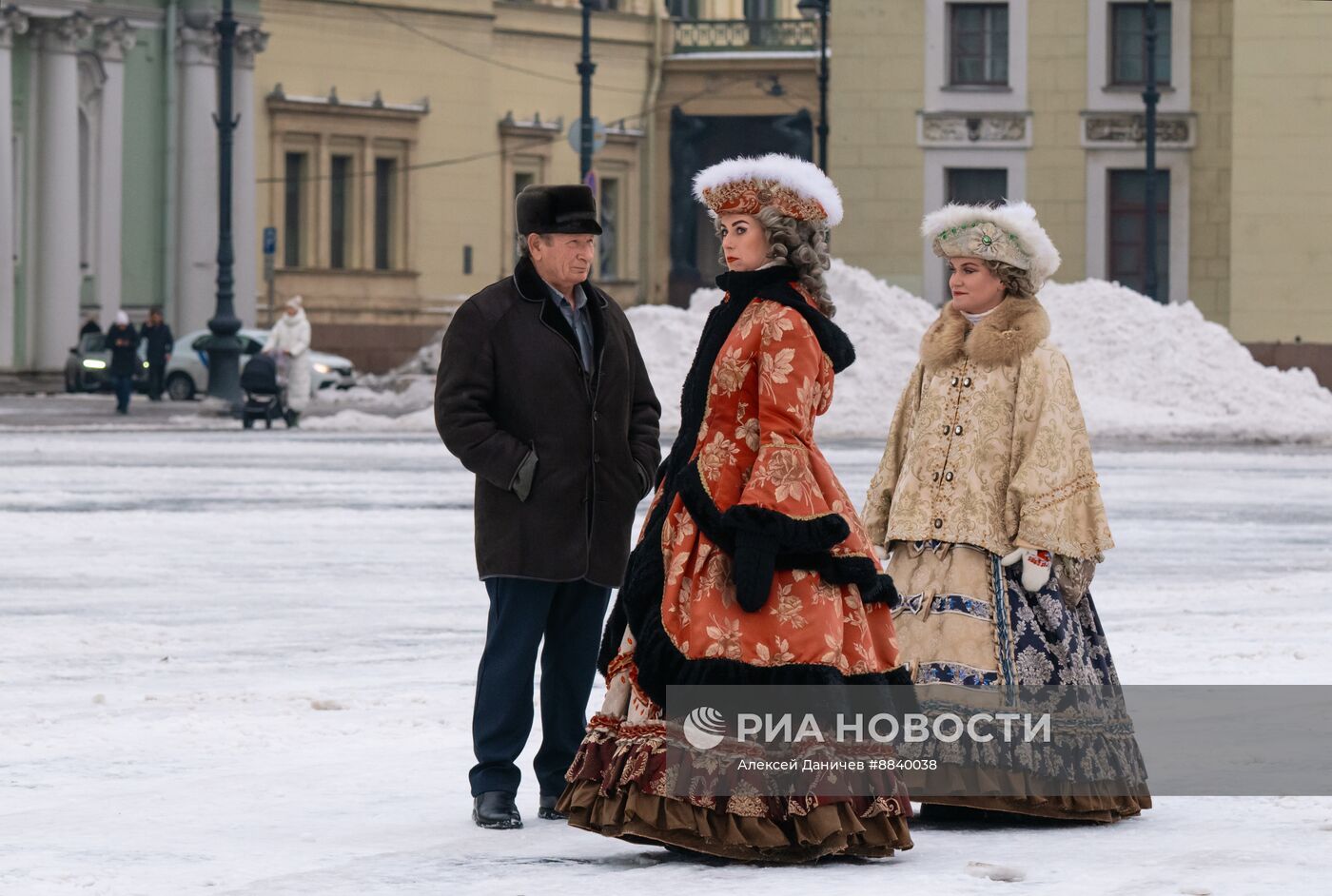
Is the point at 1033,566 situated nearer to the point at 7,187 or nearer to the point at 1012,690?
the point at 1012,690

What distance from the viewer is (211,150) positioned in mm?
49656

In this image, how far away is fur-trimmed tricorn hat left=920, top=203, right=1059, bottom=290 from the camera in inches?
314

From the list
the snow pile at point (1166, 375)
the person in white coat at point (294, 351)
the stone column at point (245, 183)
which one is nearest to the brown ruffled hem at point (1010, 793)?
the person in white coat at point (294, 351)

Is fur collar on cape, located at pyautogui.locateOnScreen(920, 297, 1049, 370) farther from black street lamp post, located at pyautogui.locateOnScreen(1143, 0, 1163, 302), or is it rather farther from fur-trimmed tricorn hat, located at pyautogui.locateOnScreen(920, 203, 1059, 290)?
black street lamp post, located at pyautogui.locateOnScreen(1143, 0, 1163, 302)

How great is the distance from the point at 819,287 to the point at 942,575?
1.06 meters

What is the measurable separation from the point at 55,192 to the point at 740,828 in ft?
136

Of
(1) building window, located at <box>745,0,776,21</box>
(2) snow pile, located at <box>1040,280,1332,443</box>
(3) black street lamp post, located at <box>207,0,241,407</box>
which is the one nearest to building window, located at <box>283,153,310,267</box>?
(3) black street lamp post, located at <box>207,0,241,407</box>

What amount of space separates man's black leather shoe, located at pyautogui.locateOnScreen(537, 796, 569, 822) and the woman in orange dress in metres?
0.67

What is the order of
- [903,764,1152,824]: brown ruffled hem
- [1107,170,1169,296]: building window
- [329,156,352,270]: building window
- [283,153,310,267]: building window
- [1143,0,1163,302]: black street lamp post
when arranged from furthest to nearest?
[329,156,352,270]: building window → [283,153,310,267]: building window → [1107,170,1169,296]: building window → [1143,0,1163,302]: black street lamp post → [903,764,1152,824]: brown ruffled hem

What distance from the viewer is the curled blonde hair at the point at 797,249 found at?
7.10m

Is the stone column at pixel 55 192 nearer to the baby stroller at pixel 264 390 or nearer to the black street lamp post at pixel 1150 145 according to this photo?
→ the baby stroller at pixel 264 390

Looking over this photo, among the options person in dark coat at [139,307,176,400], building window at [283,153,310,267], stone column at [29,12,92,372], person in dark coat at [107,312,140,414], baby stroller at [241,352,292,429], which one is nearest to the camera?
baby stroller at [241,352,292,429]

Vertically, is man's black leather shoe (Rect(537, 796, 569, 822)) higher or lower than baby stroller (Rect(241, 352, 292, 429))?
lower

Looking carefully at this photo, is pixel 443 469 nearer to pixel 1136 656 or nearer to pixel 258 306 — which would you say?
pixel 1136 656
